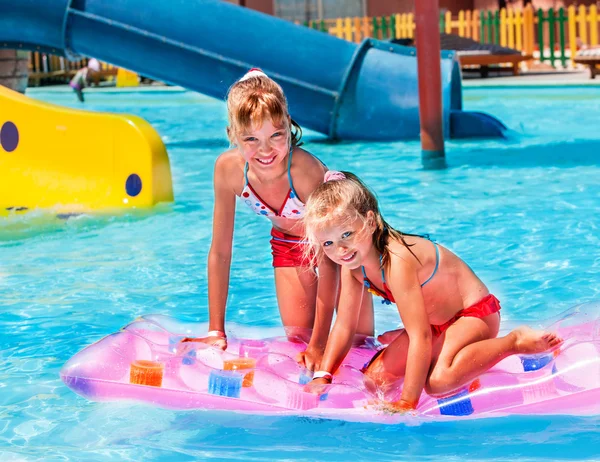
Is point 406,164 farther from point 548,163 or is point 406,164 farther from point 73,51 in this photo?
point 73,51

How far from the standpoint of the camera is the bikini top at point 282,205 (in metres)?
3.22

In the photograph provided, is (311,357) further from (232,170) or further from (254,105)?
(254,105)

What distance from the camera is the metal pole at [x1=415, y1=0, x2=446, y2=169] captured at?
7.30 m

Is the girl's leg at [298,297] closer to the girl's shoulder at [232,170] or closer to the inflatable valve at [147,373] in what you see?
the girl's shoulder at [232,170]

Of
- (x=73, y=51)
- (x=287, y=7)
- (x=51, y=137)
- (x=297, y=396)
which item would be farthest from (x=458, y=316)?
(x=287, y=7)

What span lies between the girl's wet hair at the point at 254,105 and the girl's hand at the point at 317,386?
82 centimetres

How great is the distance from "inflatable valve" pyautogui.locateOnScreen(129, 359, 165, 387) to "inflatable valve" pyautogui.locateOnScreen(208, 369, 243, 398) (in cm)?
17

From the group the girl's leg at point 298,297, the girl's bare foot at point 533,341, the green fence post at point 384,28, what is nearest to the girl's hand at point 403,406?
the girl's bare foot at point 533,341

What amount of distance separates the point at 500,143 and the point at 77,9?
4.21 m

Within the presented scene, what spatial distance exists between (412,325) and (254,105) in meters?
0.85

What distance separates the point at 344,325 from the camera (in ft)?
9.52

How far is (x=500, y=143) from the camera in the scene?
8914mm

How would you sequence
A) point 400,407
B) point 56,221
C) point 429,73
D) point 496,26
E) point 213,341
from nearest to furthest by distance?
1. point 400,407
2. point 213,341
3. point 56,221
4. point 429,73
5. point 496,26

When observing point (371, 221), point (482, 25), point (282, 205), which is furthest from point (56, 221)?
point (482, 25)
